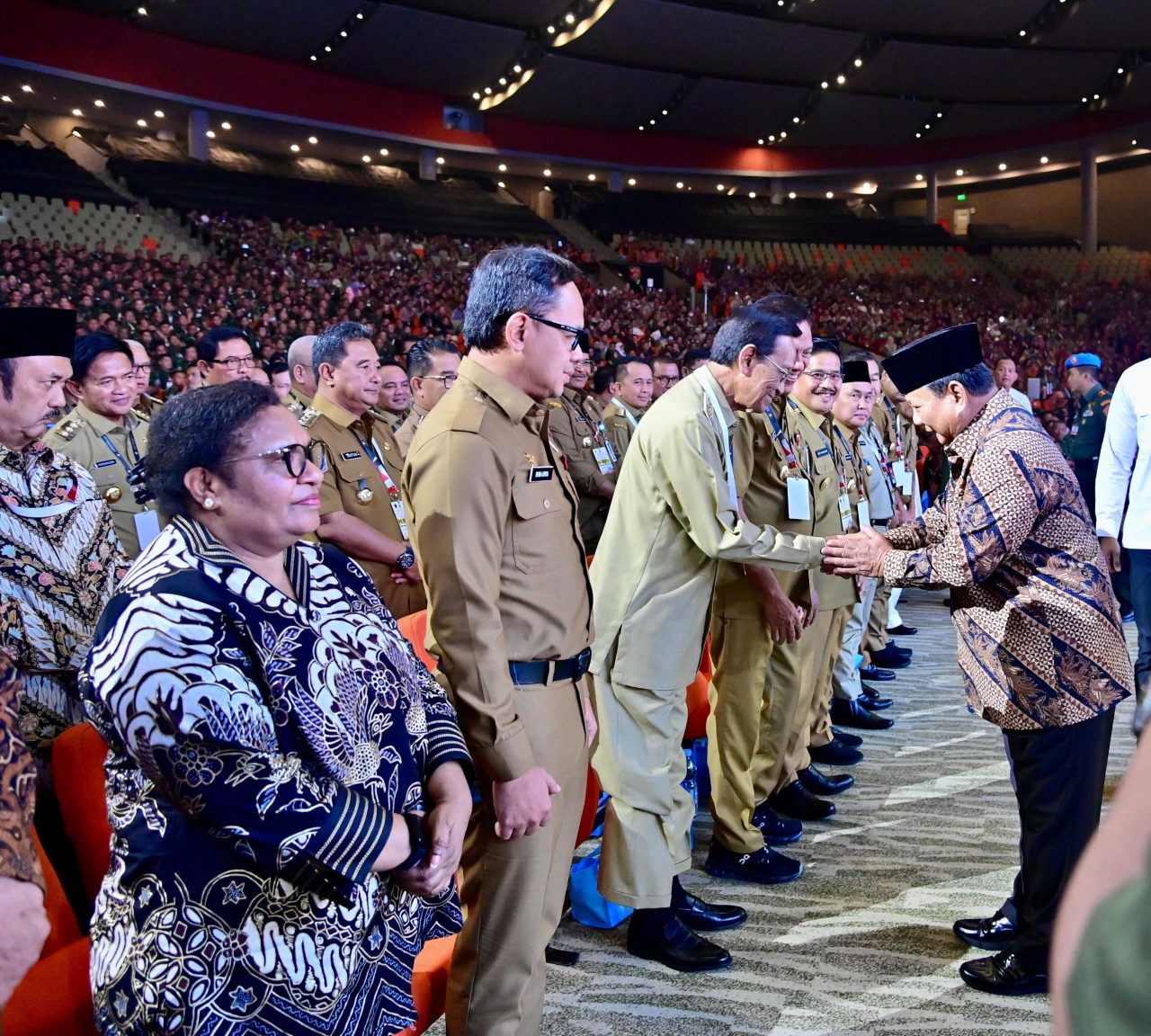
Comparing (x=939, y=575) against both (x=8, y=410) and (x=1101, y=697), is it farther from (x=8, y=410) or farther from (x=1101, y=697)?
(x=8, y=410)


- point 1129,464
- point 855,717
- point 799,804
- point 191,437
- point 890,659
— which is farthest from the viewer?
point 890,659

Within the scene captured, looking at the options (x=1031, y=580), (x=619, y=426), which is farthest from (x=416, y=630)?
(x=619, y=426)

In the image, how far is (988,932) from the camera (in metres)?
2.83

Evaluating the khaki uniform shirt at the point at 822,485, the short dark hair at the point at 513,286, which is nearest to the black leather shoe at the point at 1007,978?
the khaki uniform shirt at the point at 822,485

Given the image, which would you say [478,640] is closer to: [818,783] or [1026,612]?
[1026,612]

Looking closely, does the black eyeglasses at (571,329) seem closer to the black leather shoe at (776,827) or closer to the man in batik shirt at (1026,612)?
the man in batik shirt at (1026,612)

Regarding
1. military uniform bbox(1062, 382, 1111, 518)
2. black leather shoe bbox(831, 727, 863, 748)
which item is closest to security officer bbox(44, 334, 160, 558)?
black leather shoe bbox(831, 727, 863, 748)

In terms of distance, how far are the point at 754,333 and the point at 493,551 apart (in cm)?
144

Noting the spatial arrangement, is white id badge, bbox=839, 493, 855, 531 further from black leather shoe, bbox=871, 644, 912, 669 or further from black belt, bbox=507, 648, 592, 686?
black belt, bbox=507, 648, 592, 686

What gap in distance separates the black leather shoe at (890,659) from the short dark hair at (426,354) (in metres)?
3.06

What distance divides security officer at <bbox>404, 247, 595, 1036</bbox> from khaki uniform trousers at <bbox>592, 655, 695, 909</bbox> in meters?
0.65

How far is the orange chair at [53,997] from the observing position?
1.63 meters

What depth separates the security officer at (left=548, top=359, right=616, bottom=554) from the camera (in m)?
5.80

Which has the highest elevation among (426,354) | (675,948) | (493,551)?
(426,354)
